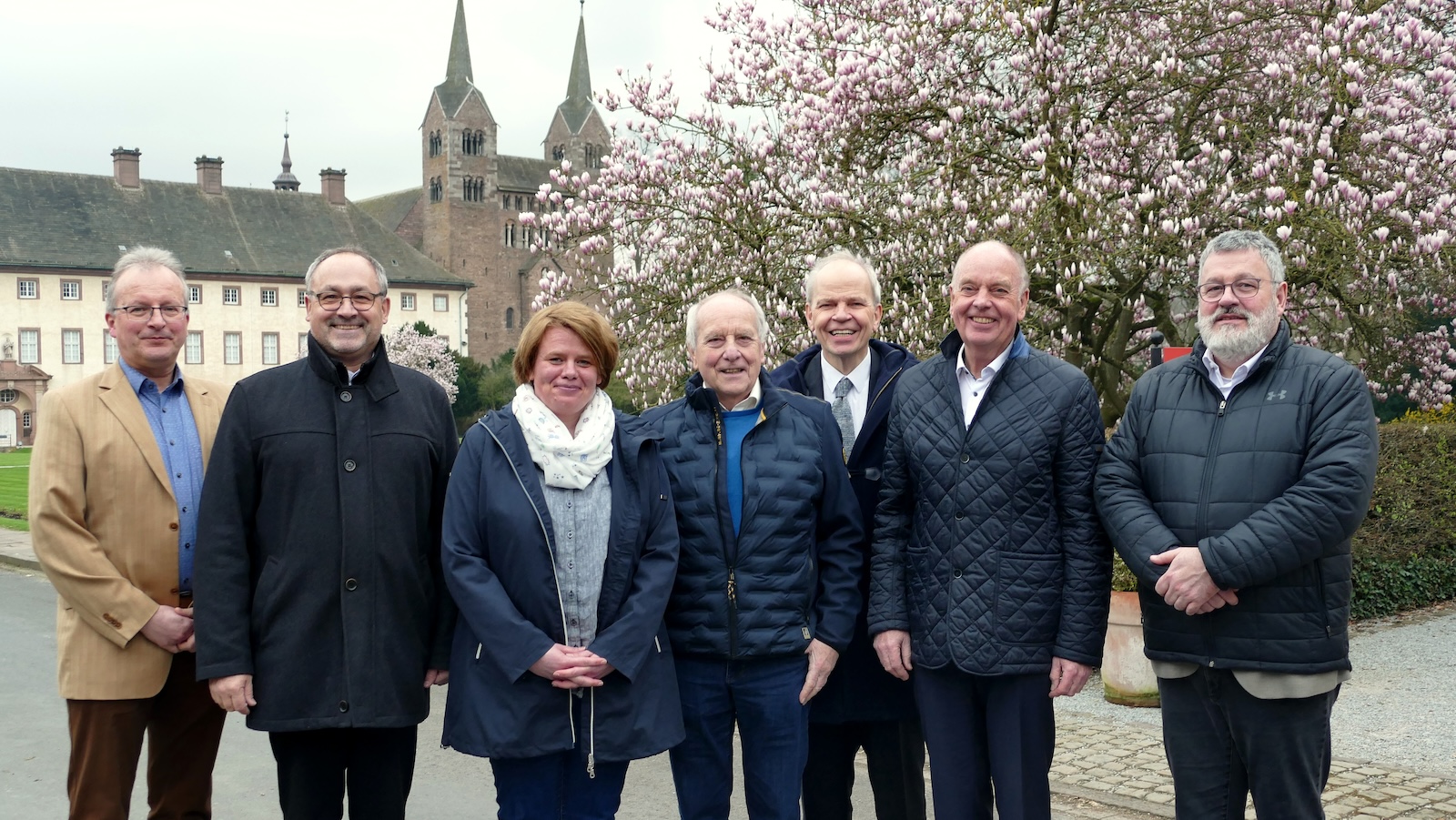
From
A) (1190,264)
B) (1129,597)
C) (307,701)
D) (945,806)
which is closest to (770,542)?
(945,806)

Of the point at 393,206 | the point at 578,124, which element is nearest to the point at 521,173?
the point at 578,124

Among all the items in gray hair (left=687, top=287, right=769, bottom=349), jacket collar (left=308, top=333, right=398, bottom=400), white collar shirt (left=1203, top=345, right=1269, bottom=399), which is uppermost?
gray hair (left=687, top=287, right=769, bottom=349)

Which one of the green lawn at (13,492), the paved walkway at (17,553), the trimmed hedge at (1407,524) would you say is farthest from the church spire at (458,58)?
the trimmed hedge at (1407,524)

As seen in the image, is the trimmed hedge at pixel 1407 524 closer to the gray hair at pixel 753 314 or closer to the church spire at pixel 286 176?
the gray hair at pixel 753 314

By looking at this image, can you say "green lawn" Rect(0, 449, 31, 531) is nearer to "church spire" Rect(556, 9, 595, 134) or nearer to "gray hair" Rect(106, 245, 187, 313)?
"gray hair" Rect(106, 245, 187, 313)

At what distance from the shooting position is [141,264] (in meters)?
4.16

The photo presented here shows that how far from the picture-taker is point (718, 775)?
3.99 m

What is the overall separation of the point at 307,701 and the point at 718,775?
4.31 ft

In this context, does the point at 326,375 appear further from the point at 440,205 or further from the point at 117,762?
the point at 440,205

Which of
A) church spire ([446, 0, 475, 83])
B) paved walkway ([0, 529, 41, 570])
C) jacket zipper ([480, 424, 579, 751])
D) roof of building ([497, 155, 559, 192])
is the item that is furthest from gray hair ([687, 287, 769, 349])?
church spire ([446, 0, 475, 83])

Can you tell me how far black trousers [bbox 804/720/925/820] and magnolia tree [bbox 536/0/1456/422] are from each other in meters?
5.43

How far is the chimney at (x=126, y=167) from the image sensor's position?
7944 cm

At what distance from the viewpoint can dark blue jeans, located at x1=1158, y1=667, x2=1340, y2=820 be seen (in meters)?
3.62

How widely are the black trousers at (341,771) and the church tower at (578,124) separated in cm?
9863
